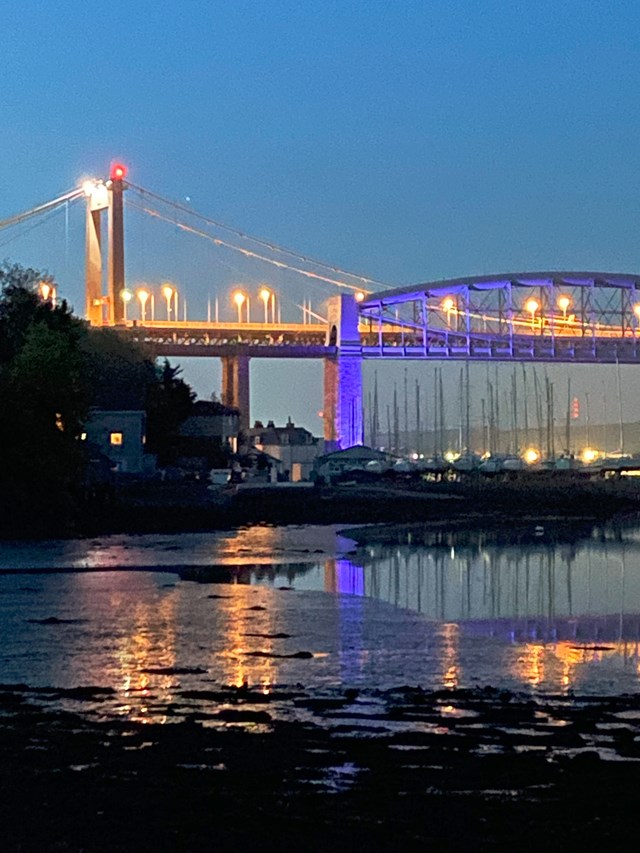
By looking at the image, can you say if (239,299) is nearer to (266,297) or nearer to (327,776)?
(266,297)

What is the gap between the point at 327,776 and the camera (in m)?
11.5

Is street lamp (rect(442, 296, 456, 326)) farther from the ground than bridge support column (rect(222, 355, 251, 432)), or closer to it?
farther from the ground

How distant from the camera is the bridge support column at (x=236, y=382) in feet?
376

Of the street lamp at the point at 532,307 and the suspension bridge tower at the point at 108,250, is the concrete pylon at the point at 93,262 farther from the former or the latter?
the street lamp at the point at 532,307

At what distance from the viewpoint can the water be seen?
16.5 metres

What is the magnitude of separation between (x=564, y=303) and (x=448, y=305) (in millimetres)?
13687

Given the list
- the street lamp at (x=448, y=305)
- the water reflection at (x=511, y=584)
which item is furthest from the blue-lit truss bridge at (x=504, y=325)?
the water reflection at (x=511, y=584)

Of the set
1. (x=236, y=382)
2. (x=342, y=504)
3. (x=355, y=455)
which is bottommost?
(x=342, y=504)

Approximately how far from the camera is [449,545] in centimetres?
4200

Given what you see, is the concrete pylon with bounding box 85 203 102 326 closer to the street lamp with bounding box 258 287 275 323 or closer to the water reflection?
the street lamp with bounding box 258 287 275 323

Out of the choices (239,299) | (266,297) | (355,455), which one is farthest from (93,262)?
(355,455)

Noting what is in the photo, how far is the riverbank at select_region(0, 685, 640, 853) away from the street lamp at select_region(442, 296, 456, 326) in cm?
11947

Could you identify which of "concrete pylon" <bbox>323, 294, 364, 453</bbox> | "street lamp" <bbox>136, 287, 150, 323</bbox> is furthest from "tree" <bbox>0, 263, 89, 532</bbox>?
"street lamp" <bbox>136, 287, 150, 323</bbox>

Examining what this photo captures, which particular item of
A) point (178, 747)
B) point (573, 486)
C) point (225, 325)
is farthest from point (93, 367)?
point (178, 747)
